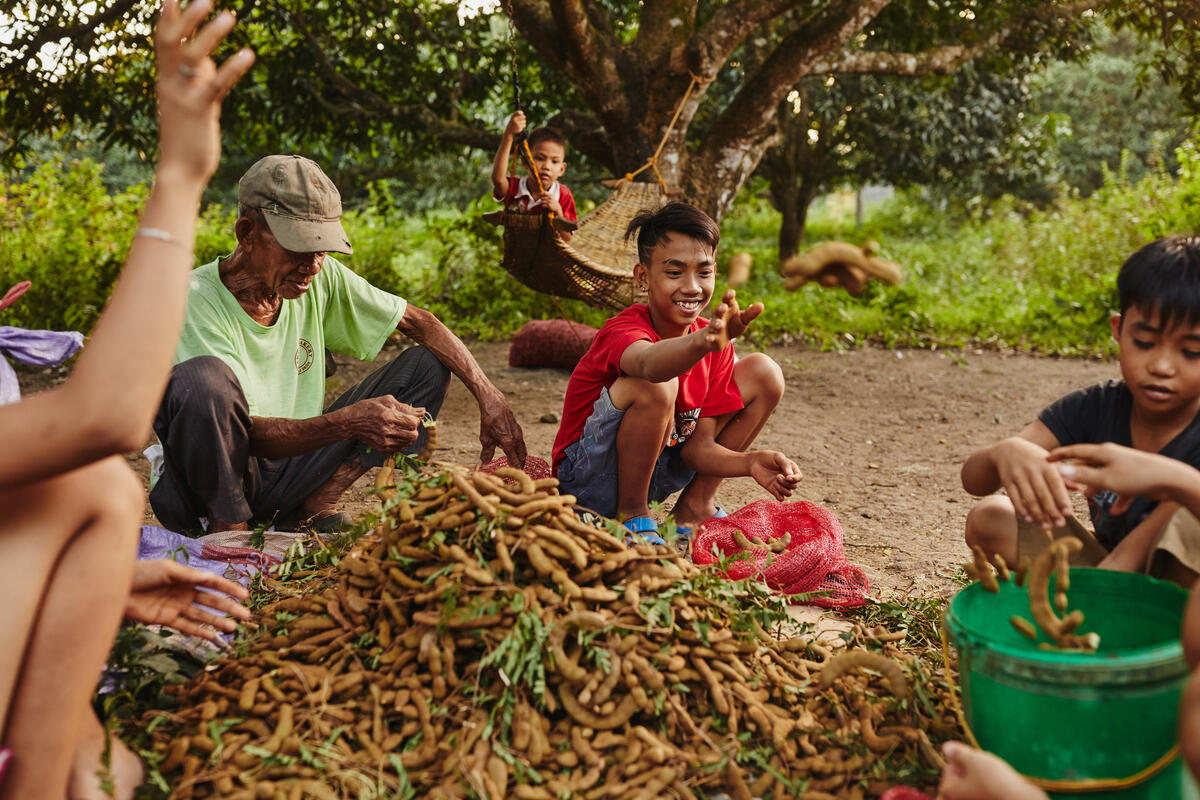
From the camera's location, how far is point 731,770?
5.29 ft

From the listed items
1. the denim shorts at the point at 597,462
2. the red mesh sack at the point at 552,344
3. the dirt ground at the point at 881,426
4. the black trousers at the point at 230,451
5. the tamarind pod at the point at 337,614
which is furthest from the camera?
the red mesh sack at the point at 552,344

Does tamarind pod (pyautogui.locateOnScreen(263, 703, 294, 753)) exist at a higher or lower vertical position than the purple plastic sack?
lower

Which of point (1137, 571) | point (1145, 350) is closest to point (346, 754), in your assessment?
point (1137, 571)

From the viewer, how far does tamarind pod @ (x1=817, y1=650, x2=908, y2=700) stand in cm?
176

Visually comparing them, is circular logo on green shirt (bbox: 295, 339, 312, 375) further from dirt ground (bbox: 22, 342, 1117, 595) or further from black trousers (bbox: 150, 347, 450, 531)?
dirt ground (bbox: 22, 342, 1117, 595)

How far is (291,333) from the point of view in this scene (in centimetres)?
290

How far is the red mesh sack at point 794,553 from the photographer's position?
251cm

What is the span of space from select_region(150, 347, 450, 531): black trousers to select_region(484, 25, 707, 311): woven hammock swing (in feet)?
4.60

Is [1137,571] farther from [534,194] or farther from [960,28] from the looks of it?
[960,28]

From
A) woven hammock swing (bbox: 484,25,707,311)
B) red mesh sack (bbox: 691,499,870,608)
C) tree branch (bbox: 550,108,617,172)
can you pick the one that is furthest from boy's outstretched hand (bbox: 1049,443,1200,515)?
tree branch (bbox: 550,108,617,172)

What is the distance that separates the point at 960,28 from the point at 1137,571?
6.53 meters

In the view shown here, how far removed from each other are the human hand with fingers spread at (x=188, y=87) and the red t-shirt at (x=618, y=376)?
61.0 inches

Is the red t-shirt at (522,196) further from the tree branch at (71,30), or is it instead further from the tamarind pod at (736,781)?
the tamarind pod at (736,781)

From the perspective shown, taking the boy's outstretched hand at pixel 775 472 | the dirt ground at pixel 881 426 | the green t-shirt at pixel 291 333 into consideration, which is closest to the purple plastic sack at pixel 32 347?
the green t-shirt at pixel 291 333
